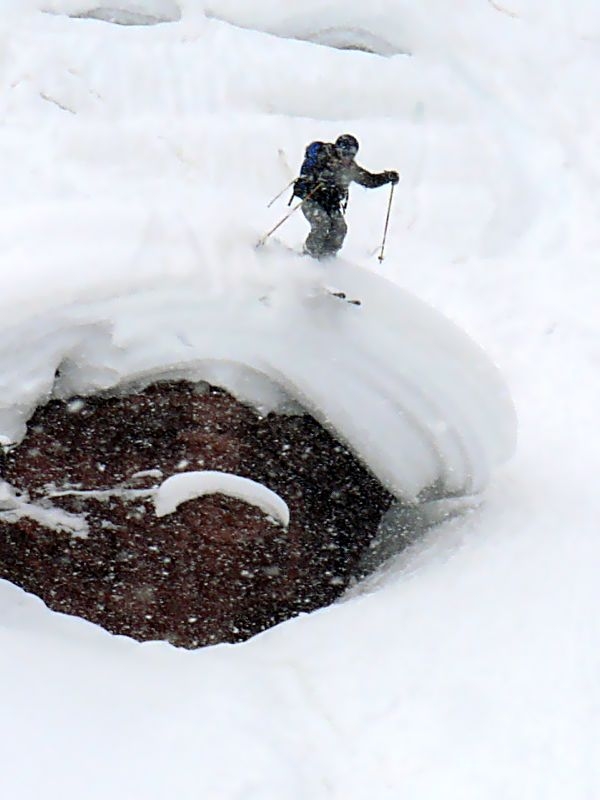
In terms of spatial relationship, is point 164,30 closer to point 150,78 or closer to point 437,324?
point 150,78

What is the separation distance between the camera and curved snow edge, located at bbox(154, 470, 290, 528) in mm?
5602

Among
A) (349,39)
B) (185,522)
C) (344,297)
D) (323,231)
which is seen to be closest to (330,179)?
(323,231)

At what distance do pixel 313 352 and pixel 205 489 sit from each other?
98 cm

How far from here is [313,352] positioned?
17.9 feet

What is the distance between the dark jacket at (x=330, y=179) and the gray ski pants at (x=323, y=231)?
0.04 meters

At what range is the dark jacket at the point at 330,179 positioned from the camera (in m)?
5.78

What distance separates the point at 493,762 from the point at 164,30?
7.07 m

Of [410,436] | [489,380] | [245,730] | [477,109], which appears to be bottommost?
[245,730]

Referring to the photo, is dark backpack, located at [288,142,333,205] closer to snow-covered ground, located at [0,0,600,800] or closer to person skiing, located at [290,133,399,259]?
person skiing, located at [290,133,399,259]

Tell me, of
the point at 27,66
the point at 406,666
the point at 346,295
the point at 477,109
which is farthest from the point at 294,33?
the point at 406,666

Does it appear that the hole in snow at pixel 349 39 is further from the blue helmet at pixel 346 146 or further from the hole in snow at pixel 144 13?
the blue helmet at pixel 346 146

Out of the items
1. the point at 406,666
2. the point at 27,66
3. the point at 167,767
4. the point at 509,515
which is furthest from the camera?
the point at 27,66

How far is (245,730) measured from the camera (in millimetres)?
4578

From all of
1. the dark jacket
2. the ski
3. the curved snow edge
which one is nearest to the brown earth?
the curved snow edge
